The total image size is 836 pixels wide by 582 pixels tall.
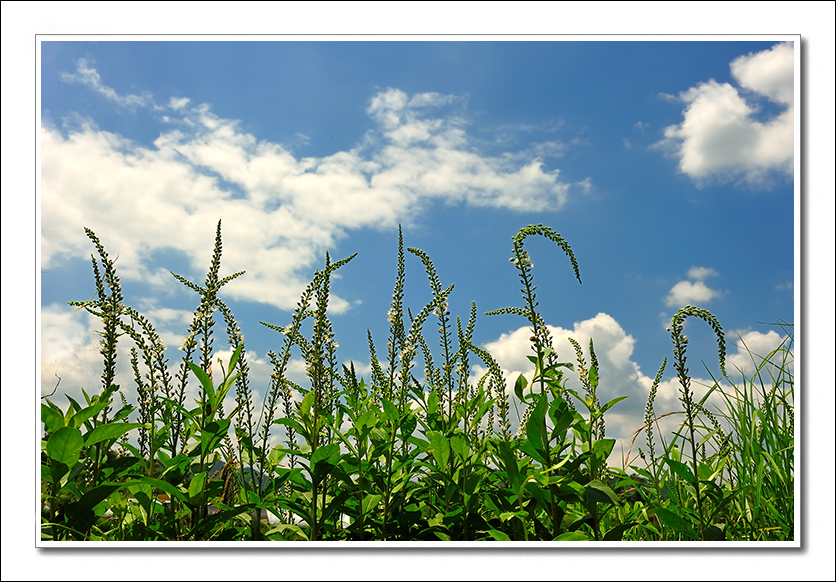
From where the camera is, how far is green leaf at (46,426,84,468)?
2520 millimetres

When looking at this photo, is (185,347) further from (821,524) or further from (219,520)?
(821,524)

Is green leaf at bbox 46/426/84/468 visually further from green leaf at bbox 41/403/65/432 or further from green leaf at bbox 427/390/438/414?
green leaf at bbox 427/390/438/414

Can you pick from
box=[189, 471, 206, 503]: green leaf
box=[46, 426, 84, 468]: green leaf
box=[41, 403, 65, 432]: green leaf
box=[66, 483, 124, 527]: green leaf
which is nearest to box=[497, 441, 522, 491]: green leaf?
box=[189, 471, 206, 503]: green leaf

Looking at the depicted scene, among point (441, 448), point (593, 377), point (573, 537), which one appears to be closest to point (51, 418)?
point (441, 448)

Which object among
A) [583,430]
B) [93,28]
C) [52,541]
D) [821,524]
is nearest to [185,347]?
[52,541]

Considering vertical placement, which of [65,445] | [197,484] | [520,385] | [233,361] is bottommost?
[197,484]

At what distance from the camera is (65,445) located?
254cm

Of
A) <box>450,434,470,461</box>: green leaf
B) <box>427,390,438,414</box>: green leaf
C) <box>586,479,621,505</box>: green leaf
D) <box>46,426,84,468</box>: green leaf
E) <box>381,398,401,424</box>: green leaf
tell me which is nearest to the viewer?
<box>46,426,84,468</box>: green leaf

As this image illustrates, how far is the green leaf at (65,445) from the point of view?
252 cm

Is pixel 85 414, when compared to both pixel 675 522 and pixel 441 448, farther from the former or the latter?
pixel 675 522

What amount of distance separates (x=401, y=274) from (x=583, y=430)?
4.57 feet

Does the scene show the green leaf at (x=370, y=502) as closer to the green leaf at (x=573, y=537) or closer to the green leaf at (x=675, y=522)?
the green leaf at (x=573, y=537)

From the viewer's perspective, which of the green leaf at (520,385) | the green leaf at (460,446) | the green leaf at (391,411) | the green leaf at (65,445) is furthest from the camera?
the green leaf at (520,385)

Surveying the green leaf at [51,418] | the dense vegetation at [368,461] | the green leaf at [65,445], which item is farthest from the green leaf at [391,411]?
the green leaf at [51,418]
